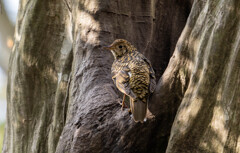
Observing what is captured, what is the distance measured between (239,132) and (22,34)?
451 centimetres

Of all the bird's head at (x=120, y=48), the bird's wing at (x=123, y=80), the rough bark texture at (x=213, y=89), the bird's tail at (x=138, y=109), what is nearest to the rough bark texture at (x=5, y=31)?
the bird's head at (x=120, y=48)

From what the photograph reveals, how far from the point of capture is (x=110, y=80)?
19.9 feet

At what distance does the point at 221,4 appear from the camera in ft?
14.1

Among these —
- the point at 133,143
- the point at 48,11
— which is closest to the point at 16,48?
the point at 48,11

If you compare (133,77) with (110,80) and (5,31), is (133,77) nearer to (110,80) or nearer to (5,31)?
(110,80)

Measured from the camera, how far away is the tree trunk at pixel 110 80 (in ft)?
13.9

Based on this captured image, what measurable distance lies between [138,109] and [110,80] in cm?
131

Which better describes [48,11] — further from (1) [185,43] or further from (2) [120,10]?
(1) [185,43]

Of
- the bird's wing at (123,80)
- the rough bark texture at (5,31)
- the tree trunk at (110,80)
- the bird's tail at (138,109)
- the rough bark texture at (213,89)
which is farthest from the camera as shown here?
the rough bark texture at (5,31)

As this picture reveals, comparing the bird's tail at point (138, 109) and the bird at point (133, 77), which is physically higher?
the bird at point (133, 77)

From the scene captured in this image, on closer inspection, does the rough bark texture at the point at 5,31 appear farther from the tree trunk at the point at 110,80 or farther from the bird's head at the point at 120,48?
the bird's head at the point at 120,48

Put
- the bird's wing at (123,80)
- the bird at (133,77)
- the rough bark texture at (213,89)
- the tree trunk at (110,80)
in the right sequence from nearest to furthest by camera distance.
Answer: the rough bark texture at (213,89), the tree trunk at (110,80), the bird at (133,77), the bird's wing at (123,80)

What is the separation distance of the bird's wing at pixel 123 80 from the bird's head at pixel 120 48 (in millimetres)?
610

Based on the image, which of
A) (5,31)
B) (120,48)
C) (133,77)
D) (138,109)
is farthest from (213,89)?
(5,31)
